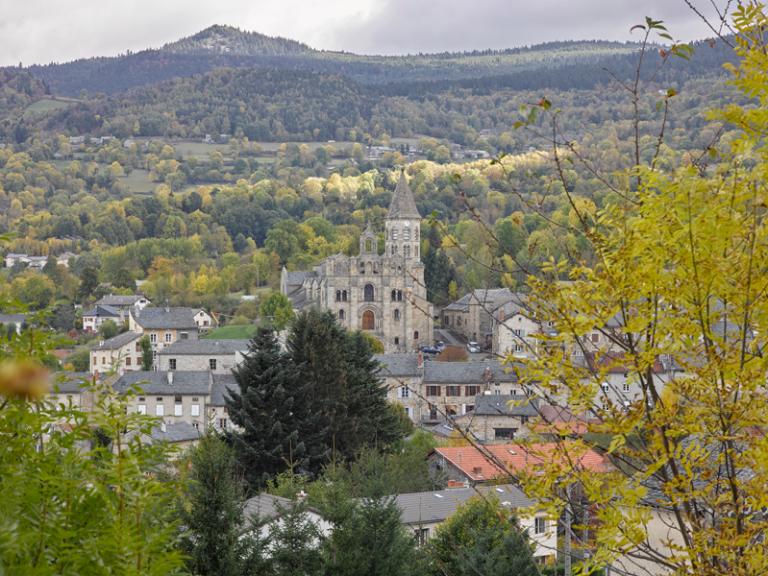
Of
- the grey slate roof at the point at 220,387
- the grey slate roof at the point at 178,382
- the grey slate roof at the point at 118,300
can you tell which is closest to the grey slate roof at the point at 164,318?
the grey slate roof at the point at 118,300

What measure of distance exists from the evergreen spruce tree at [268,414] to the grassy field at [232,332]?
131 feet

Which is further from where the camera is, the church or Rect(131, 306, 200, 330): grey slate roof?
the church

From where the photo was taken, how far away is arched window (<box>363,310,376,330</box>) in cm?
7625

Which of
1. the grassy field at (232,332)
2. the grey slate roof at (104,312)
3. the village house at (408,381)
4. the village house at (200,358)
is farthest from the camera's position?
the grey slate roof at (104,312)

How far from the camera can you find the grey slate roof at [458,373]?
2186 inches

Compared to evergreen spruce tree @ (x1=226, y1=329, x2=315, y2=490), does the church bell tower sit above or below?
above

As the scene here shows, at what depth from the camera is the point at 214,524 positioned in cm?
1559

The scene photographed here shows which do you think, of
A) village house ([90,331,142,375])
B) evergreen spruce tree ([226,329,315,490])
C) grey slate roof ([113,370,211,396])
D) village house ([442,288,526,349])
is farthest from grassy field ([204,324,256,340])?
evergreen spruce tree ([226,329,315,490])

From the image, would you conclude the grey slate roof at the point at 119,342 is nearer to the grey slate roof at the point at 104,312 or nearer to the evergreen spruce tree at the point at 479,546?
the grey slate roof at the point at 104,312

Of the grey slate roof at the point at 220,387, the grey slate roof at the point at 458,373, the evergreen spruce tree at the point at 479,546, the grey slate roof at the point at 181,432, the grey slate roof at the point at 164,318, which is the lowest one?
the grey slate roof at the point at 181,432

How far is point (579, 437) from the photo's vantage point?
734 cm

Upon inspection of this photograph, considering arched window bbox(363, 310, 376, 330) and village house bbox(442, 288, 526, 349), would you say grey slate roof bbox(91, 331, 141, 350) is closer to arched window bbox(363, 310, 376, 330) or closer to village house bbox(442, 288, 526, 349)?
arched window bbox(363, 310, 376, 330)

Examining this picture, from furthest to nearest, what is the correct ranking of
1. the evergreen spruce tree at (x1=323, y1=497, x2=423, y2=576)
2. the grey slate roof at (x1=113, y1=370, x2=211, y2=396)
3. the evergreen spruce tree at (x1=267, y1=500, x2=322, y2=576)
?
the grey slate roof at (x1=113, y1=370, x2=211, y2=396)
the evergreen spruce tree at (x1=323, y1=497, x2=423, y2=576)
the evergreen spruce tree at (x1=267, y1=500, x2=322, y2=576)

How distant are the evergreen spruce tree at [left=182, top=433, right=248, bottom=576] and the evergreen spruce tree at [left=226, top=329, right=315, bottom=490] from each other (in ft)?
49.0
